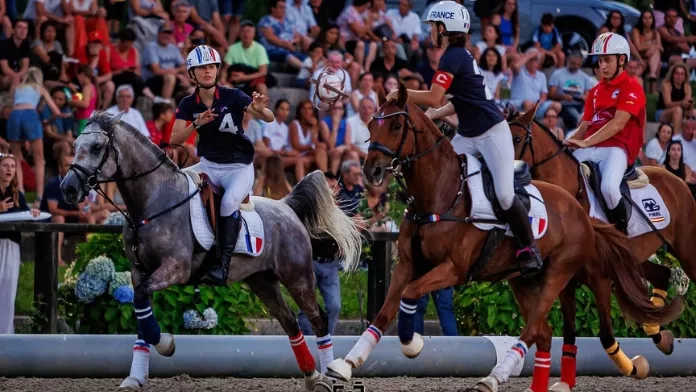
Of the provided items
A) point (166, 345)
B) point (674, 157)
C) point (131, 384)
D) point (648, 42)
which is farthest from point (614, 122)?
point (648, 42)

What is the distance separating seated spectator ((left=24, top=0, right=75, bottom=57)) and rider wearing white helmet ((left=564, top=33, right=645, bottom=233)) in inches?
301

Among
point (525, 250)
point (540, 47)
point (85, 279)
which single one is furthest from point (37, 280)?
point (540, 47)

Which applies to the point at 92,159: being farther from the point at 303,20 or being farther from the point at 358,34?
the point at 358,34

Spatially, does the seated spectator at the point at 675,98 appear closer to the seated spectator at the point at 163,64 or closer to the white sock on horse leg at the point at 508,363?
the seated spectator at the point at 163,64

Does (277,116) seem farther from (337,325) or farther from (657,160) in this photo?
(657,160)

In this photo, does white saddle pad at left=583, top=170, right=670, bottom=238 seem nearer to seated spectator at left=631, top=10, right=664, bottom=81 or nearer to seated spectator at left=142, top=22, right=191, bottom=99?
seated spectator at left=142, top=22, right=191, bottom=99

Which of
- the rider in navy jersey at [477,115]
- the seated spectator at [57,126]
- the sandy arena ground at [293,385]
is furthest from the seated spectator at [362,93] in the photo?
the rider in navy jersey at [477,115]

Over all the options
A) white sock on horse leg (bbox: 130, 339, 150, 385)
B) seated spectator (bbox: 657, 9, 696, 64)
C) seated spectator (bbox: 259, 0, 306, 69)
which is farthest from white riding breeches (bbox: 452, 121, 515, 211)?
seated spectator (bbox: 657, 9, 696, 64)

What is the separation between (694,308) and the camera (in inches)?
482

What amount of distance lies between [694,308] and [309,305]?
14.9ft

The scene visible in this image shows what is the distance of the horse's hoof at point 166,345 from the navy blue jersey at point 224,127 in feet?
5.15

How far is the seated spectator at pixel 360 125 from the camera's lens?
16.1 m

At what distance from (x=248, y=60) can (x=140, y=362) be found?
853 centimetres

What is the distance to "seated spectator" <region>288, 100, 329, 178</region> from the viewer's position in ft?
51.7
